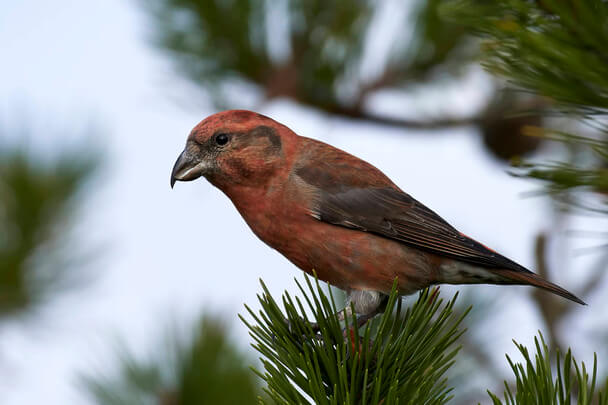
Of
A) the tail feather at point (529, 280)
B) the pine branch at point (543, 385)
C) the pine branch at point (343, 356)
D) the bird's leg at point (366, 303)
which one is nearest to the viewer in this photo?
the pine branch at point (543, 385)

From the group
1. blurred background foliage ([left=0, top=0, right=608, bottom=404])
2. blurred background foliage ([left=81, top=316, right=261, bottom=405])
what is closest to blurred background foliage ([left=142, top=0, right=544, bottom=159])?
blurred background foliage ([left=0, top=0, right=608, bottom=404])

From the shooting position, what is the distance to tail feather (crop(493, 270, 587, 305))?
2.68 meters

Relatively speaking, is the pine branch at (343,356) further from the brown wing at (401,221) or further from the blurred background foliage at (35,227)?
the blurred background foliage at (35,227)

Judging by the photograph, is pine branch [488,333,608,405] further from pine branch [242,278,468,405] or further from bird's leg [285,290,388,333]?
bird's leg [285,290,388,333]

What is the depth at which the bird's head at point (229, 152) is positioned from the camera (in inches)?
125

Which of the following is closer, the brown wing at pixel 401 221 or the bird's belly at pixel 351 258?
the bird's belly at pixel 351 258

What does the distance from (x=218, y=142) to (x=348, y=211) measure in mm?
661

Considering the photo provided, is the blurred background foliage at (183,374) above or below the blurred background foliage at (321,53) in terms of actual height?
below

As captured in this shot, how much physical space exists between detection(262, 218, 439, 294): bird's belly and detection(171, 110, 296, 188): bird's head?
361 millimetres

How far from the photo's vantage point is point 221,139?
3248mm

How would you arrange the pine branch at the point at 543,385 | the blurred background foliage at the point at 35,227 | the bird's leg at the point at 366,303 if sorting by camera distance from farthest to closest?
the blurred background foliage at the point at 35,227 < the bird's leg at the point at 366,303 < the pine branch at the point at 543,385

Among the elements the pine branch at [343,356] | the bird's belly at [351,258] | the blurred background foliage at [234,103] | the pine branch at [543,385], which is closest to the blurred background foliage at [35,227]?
the blurred background foliage at [234,103]

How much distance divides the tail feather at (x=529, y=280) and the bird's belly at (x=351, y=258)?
0.32 meters

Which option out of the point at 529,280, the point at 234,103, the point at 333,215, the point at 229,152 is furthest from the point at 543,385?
the point at 234,103
